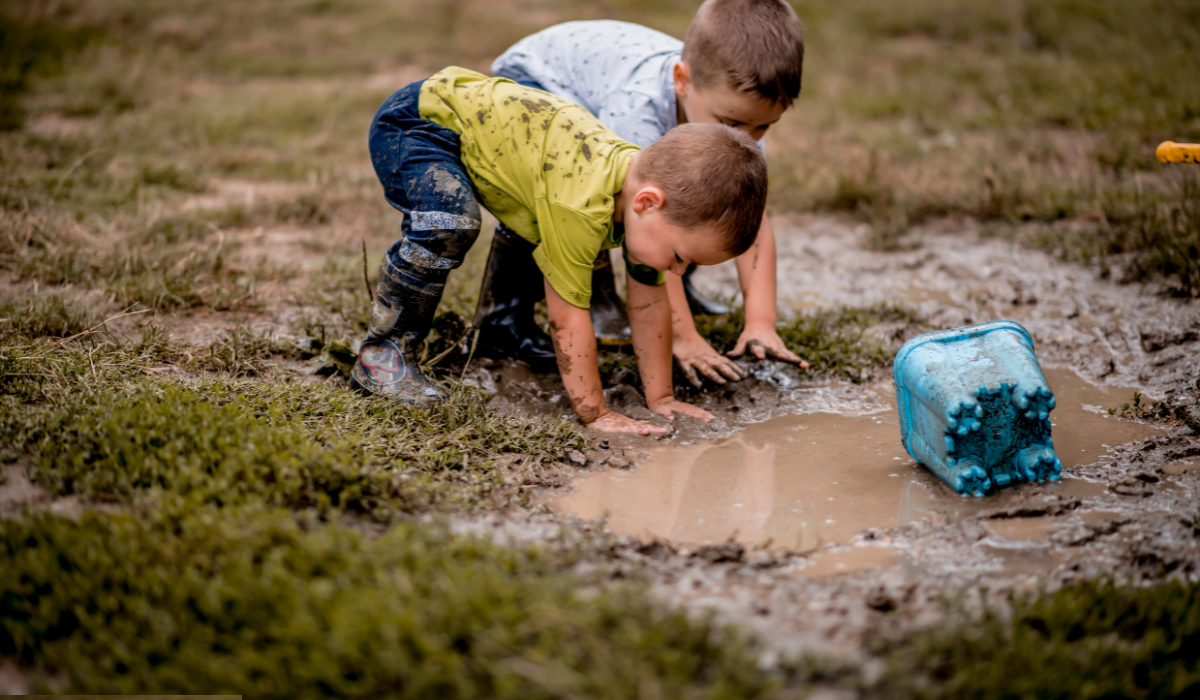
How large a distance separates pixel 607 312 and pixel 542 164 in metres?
1.07

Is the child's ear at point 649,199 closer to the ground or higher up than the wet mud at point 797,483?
higher up

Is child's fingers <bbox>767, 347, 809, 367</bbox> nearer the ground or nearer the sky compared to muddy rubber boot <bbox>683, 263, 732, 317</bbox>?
nearer the sky

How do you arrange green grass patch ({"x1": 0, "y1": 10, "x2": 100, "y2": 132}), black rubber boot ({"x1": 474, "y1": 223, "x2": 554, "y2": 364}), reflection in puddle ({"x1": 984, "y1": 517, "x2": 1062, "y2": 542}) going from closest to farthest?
1. reflection in puddle ({"x1": 984, "y1": 517, "x2": 1062, "y2": 542})
2. black rubber boot ({"x1": 474, "y1": 223, "x2": 554, "y2": 364})
3. green grass patch ({"x1": 0, "y1": 10, "x2": 100, "y2": 132})

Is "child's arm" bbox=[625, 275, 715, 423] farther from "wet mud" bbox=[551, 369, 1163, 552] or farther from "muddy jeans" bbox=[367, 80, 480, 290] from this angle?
"muddy jeans" bbox=[367, 80, 480, 290]

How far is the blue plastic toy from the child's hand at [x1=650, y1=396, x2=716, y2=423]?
775 mm

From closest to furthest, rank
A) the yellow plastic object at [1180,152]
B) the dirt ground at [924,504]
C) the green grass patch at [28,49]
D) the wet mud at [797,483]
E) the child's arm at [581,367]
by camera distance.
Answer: the dirt ground at [924,504]
the wet mud at [797,483]
the yellow plastic object at [1180,152]
the child's arm at [581,367]
the green grass patch at [28,49]

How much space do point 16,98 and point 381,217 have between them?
138 inches

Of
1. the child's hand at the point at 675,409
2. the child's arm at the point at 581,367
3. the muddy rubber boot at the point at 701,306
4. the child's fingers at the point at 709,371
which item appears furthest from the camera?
the muddy rubber boot at the point at 701,306

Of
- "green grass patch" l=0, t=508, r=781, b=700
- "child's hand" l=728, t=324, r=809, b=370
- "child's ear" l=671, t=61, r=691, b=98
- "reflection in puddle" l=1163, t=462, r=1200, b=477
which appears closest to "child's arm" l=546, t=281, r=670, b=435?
"child's hand" l=728, t=324, r=809, b=370

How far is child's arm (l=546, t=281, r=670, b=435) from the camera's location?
2.74 metres

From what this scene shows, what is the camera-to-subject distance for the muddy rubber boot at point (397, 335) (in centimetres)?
287

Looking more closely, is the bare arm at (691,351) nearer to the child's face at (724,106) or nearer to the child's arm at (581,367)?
the child's arm at (581,367)

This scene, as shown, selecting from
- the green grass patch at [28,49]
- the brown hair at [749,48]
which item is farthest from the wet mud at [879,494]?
the green grass patch at [28,49]

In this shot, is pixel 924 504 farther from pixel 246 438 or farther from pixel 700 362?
pixel 246 438
